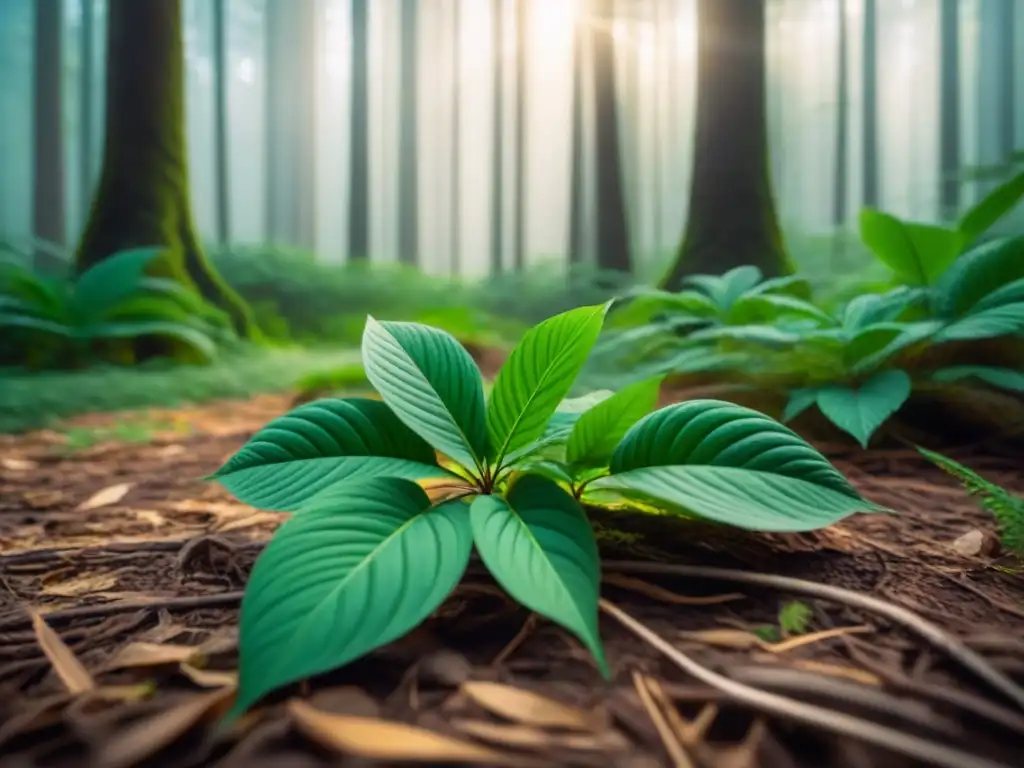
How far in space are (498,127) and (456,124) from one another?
2.07 metres

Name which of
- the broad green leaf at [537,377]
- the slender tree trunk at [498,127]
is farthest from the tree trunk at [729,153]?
the slender tree trunk at [498,127]

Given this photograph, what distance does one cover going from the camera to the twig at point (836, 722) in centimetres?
47

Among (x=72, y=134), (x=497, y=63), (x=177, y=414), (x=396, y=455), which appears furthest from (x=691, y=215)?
(x=72, y=134)

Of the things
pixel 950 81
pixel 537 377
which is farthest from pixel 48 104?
pixel 950 81

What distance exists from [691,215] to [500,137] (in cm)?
1273

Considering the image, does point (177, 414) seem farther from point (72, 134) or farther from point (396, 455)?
point (72, 134)

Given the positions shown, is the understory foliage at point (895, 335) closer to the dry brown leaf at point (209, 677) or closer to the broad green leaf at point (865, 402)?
the broad green leaf at point (865, 402)

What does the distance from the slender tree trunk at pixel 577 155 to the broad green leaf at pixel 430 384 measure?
355 inches

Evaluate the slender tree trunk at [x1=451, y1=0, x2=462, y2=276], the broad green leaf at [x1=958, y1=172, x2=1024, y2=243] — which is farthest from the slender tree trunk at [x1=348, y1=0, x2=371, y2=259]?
the broad green leaf at [x1=958, y1=172, x2=1024, y2=243]

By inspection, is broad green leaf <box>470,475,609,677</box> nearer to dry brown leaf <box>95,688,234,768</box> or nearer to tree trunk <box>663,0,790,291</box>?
dry brown leaf <box>95,688,234,768</box>

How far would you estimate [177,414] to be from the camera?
267cm

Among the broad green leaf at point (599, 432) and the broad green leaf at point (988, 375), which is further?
the broad green leaf at point (988, 375)

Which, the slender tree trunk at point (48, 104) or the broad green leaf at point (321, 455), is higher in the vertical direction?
the slender tree trunk at point (48, 104)

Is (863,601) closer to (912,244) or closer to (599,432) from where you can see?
(599,432)
